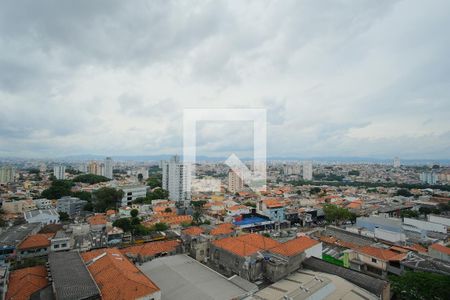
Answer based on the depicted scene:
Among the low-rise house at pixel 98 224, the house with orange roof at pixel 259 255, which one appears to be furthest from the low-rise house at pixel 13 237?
the house with orange roof at pixel 259 255

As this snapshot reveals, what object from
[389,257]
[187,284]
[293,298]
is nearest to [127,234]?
[187,284]

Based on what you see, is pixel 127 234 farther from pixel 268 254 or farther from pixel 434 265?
pixel 434 265

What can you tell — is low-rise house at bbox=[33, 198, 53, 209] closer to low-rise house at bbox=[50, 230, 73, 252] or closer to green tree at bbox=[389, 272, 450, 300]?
low-rise house at bbox=[50, 230, 73, 252]

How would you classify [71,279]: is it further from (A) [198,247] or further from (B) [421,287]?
(B) [421,287]

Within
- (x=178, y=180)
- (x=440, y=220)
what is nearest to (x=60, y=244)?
(x=178, y=180)

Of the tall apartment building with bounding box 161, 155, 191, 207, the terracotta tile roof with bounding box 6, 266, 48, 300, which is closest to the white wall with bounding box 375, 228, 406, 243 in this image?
the terracotta tile roof with bounding box 6, 266, 48, 300
